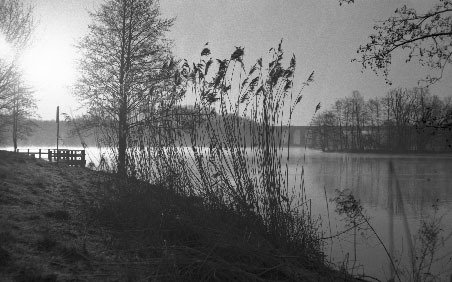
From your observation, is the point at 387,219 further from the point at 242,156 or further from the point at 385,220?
the point at 242,156

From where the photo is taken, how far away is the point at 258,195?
4859mm

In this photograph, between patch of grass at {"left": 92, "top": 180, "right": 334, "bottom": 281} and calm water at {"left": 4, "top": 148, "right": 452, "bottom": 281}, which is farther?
calm water at {"left": 4, "top": 148, "right": 452, "bottom": 281}

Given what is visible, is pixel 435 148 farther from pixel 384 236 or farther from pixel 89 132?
pixel 384 236

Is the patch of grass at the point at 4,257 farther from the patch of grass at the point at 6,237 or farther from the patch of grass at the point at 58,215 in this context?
the patch of grass at the point at 58,215

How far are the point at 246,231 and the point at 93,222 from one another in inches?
83.2

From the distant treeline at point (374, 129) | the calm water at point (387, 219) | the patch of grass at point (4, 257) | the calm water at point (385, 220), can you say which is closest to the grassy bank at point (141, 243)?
the patch of grass at point (4, 257)

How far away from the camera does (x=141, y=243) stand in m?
4.28

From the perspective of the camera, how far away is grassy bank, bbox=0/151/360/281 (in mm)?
3391

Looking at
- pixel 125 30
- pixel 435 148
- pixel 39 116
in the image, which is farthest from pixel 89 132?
pixel 435 148

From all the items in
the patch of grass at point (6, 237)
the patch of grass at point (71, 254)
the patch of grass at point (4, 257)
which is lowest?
the patch of grass at point (71, 254)

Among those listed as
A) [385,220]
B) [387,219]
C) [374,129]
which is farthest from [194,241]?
[374,129]

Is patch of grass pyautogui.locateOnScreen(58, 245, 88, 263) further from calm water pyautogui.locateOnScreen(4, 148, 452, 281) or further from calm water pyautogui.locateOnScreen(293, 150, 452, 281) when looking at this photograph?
calm water pyautogui.locateOnScreen(4, 148, 452, 281)

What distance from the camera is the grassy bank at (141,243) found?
339cm

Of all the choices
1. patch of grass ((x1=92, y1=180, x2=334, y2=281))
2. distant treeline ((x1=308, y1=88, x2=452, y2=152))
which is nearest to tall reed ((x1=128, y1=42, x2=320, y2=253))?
patch of grass ((x1=92, y1=180, x2=334, y2=281))
